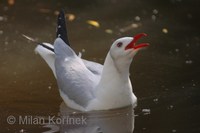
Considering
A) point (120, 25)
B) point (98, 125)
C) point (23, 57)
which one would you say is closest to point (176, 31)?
point (120, 25)

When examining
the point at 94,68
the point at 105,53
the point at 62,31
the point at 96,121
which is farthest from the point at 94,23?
the point at 96,121

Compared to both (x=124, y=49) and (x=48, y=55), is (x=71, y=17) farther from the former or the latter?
(x=124, y=49)

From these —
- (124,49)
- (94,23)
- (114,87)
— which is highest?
(94,23)

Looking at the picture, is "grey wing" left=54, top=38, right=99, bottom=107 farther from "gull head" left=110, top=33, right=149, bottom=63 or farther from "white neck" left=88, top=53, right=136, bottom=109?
"gull head" left=110, top=33, right=149, bottom=63

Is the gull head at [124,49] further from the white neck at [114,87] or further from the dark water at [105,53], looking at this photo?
the dark water at [105,53]

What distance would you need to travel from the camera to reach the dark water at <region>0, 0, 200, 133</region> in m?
6.32

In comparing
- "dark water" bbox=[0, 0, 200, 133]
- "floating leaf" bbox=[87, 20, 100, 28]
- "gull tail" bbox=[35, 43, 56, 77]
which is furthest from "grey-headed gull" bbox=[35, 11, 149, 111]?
"floating leaf" bbox=[87, 20, 100, 28]

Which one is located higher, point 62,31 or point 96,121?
point 62,31

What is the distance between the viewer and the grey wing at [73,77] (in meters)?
6.62

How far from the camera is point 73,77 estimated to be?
6.77 meters

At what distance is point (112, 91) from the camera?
6609 mm

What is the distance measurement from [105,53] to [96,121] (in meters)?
2.19

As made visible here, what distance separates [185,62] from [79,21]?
2.43m

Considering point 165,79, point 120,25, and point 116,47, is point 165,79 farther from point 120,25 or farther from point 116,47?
point 120,25
